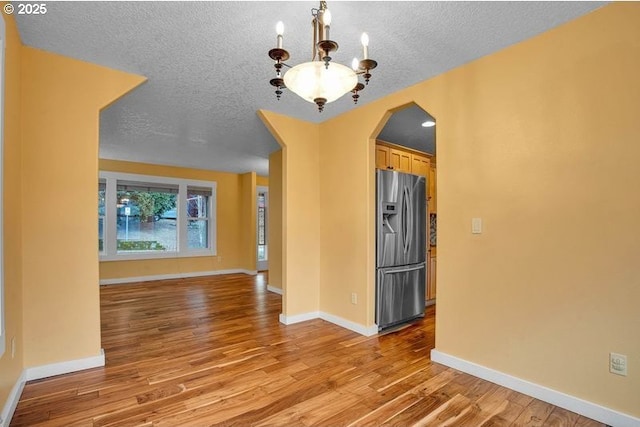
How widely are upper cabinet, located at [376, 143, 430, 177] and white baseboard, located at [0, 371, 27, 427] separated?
3.64 metres

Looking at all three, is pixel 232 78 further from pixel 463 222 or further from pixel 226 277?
pixel 226 277

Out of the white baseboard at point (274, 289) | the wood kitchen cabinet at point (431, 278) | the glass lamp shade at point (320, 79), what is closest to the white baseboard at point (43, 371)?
the glass lamp shade at point (320, 79)

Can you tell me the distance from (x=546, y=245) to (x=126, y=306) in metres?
5.23

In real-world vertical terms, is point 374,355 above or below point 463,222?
below

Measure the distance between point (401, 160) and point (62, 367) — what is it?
4.02 metres

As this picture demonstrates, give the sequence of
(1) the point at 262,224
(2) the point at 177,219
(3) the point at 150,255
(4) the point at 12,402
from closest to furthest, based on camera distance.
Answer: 1. (4) the point at 12,402
2. (3) the point at 150,255
3. (2) the point at 177,219
4. (1) the point at 262,224

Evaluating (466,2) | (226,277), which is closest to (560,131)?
(466,2)

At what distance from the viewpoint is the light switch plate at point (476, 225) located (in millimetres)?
2500

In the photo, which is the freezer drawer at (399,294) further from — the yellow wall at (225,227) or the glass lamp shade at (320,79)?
the yellow wall at (225,227)

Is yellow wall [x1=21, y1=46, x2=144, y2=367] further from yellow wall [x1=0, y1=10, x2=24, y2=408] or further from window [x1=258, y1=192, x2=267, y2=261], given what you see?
window [x1=258, y1=192, x2=267, y2=261]

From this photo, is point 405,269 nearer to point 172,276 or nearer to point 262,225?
point 262,225

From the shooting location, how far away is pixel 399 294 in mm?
3732

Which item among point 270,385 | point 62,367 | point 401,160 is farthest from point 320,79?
point 62,367

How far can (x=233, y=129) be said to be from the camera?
438 centimetres
